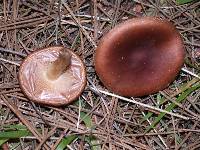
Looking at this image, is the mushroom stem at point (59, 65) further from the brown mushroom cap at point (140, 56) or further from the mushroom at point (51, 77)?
the brown mushroom cap at point (140, 56)

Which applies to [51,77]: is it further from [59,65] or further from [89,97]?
[89,97]

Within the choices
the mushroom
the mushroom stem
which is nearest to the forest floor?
the mushroom

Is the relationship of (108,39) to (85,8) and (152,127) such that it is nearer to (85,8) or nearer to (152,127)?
(85,8)

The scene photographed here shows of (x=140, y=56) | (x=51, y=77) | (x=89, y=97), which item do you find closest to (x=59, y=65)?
(x=51, y=77)

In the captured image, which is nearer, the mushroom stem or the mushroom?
the mushroom stem

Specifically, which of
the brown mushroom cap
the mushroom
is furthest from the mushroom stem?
the brown mushroom cap

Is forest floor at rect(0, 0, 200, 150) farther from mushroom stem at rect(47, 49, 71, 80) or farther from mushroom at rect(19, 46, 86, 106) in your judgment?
mushroom stem at rect(47, 49, 71, 80)
